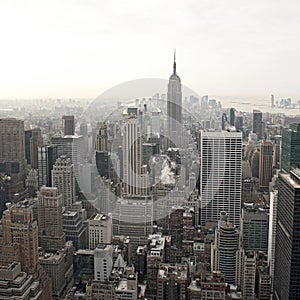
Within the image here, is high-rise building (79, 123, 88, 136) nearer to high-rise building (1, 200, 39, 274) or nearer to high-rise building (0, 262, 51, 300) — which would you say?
high-rise building (1, 200, 39, 274)

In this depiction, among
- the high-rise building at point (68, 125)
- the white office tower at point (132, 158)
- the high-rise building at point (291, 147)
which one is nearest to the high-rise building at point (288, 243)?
the high-rise building at point (291, 147)

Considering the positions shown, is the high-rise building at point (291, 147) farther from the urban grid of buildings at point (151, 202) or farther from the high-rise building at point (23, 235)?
the high-rise building at point (23, 235)

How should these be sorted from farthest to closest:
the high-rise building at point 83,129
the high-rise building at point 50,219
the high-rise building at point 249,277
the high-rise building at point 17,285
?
the high-rise building at point 83,129, the high-rise building at point 50,219, the high-rise building at point 249,277, the high-rise building at point 17,285

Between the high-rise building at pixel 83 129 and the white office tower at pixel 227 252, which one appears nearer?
the white office tower at pixel 227 252

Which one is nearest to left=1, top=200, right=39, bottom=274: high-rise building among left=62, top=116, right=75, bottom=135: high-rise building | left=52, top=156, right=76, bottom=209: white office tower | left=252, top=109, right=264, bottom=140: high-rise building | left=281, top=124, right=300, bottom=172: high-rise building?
left=52, top=156, right=76, bottom=209: white office tower

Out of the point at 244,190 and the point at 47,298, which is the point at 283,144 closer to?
the point at 244,190

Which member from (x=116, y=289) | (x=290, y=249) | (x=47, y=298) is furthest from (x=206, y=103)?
(x=47, y=298)

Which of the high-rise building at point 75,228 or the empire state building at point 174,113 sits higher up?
the empire state building at point 174,113
